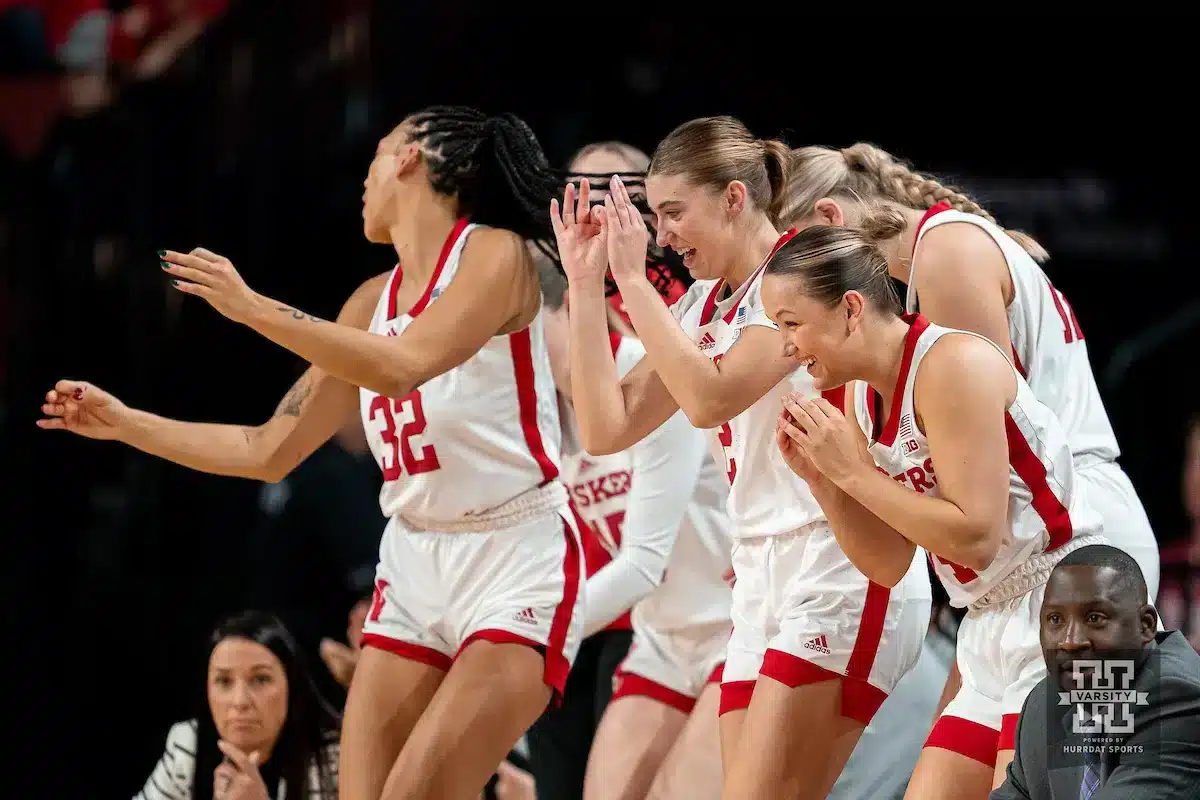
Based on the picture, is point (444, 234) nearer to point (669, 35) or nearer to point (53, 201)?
point (53, 201)

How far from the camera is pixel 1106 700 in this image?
2721 mm

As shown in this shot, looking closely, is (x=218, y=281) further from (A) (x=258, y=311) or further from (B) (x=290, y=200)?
(B) (x=290, y=200)

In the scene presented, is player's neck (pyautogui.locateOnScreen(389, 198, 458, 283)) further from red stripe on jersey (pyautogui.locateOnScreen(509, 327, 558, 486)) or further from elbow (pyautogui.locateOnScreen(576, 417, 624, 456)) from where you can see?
elbow (pyautogui.locateOnScreen(576, 417, 624, 456))

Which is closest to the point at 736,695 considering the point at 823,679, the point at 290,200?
the point at 823,679

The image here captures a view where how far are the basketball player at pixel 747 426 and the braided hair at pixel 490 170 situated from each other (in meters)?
0.45

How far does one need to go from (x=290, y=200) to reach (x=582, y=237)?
3.87 m

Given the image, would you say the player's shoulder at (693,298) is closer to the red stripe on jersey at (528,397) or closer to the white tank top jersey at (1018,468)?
the red stripe on jersey at (528,397)

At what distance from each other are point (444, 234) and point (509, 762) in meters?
2.17

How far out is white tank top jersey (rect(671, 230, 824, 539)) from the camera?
3.47 m

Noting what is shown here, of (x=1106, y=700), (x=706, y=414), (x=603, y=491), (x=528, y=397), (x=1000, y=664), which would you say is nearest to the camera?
(x=1106, y=700)

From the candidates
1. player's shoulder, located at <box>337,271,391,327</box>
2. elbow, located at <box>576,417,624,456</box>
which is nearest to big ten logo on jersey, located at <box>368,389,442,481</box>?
player's shoulder, located at <box>337,271,391,327</box>

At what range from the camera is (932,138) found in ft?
28.1

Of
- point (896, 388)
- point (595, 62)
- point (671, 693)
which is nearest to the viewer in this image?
point (896, 388)

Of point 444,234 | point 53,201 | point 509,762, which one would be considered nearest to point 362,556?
point 509,762
